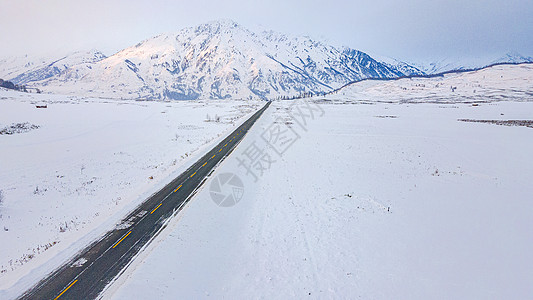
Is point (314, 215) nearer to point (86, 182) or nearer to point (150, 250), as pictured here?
point (150, 250)

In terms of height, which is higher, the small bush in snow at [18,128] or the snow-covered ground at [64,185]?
the small bush in snow at [18,128]

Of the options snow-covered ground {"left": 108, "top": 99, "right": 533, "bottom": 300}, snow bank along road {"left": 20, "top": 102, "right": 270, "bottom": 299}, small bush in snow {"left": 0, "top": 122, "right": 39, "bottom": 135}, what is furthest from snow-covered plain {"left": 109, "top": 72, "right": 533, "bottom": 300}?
small bush in snow {"left": 0, "top": 122, "right": 39, "bottom": 135}

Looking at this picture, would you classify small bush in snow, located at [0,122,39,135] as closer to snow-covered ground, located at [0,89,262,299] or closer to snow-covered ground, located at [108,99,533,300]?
snow-covered ground, located at [0,89,262,299]

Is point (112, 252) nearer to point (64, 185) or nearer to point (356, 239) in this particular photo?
point (356, 239)

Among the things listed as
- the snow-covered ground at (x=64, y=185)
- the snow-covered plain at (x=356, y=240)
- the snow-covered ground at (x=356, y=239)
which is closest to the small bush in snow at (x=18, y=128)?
the snow-covered ground at (x=64, y=185)

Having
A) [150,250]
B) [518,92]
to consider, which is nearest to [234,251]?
[150,250]

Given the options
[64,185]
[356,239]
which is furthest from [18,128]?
[356,239]

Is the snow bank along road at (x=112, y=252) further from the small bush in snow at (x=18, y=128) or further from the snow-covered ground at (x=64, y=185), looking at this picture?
the small bush in snow at (x=18, y=128)
